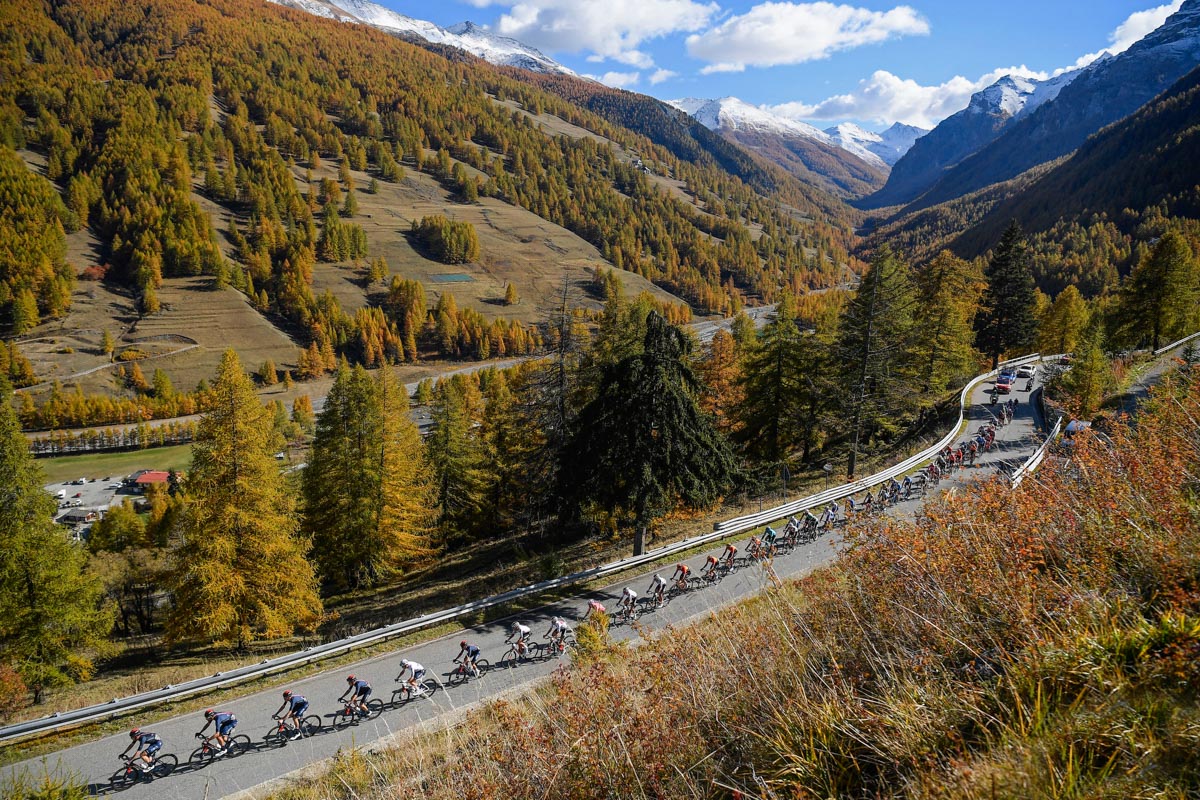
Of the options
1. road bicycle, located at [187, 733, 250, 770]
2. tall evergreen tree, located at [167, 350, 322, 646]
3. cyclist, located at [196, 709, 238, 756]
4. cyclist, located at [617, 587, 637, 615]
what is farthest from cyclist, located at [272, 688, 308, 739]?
cyclist, located at [617, 587, 637, 615]

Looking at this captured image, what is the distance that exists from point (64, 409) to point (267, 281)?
200 ft

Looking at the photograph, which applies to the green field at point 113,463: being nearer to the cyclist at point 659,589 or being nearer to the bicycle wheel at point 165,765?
the bicycle wheel at point 165,765

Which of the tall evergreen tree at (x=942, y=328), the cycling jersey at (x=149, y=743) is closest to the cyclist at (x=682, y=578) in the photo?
the cycling jersey at (x=149, y=743)

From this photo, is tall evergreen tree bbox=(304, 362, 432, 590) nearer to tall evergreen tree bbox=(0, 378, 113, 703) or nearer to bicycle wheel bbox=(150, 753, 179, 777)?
tall evergreen tree bbox=(0, 378, 113, 703)

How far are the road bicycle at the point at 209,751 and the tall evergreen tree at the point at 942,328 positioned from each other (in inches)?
1352

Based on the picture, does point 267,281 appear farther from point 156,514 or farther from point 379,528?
point 379,528

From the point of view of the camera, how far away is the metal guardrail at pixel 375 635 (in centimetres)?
1232

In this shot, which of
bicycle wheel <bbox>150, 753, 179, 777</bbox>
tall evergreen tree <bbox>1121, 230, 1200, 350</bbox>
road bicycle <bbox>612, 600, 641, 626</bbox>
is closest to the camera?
bicycle wheel <bbox>150, 753, 179, 777</bbox>

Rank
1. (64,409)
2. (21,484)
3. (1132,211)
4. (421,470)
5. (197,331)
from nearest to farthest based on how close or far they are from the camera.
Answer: (21,484)
(421,470)
(64,409)
(197,331)
(1132,211)

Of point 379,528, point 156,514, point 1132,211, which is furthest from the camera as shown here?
point 1132,211

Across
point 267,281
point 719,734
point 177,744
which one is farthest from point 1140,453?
point 267,281

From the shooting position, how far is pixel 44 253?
13125cm

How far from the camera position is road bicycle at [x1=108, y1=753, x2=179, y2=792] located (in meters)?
10.9

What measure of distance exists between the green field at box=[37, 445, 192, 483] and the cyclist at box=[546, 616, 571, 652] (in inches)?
3783
